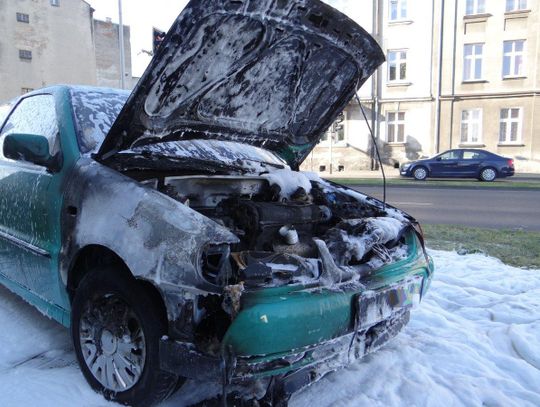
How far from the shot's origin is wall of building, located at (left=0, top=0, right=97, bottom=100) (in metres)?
35.2

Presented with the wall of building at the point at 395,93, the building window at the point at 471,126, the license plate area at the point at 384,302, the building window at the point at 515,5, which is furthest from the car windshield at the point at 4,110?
the building window at the point at 515,5

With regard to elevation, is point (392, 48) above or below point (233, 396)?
above

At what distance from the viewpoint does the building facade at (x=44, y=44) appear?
35.2m

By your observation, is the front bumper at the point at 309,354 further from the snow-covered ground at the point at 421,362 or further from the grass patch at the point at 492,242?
the grass patch at the point at 492,242

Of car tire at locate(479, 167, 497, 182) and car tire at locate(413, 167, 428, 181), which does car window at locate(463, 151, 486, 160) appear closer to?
car tire at locate(479, 167, 497, 182)

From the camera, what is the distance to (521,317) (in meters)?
3.72

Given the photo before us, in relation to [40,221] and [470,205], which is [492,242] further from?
[40,221]

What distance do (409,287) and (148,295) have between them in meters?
1.50

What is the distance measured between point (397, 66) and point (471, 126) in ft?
16.8

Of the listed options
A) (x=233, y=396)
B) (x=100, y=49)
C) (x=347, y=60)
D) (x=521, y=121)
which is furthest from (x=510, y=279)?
(x=100, y=49)

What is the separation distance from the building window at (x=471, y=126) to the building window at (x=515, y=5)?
509 centimetres

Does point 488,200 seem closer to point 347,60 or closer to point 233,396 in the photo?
point 347,60

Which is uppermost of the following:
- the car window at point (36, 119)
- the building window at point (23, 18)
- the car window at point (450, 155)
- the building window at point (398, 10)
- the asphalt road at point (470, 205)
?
the building window at point (23, 18)

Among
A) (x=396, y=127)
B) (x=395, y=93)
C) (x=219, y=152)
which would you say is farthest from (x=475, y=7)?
(x=219, y=152)
